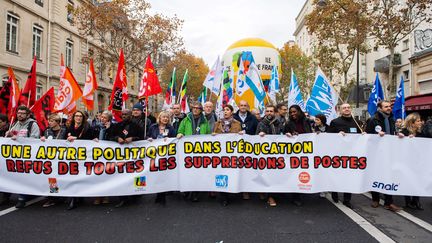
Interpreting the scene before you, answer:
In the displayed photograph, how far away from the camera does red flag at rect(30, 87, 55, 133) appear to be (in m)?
6.54

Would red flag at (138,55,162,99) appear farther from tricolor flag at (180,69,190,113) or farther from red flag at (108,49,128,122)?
tricolor flag at (180,69,190,113)

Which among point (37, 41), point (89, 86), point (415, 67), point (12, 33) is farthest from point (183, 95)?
point (415, 67)

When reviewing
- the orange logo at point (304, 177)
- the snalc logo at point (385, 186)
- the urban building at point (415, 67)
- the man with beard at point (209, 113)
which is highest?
the urban building at point (415, 67)

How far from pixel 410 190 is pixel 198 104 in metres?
3.90

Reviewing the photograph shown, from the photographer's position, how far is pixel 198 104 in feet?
20.1

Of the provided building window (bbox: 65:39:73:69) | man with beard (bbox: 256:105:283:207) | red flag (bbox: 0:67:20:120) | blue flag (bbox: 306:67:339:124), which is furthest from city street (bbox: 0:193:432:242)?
building window (bbox: 65:39:73:69)

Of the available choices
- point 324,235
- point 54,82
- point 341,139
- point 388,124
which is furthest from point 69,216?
point 54,82

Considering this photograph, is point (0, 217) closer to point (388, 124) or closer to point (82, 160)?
point (82, 160)

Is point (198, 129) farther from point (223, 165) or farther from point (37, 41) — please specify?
point (37, 41)

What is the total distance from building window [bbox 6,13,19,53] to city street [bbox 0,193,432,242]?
1733cm

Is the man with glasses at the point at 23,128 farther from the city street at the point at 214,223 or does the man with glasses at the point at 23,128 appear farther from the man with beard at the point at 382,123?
the man with beard at the point at 382,123

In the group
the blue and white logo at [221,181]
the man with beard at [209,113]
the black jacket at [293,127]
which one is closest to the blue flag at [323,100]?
the black jacket at [293,127]

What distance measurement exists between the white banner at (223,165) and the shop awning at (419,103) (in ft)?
49.0

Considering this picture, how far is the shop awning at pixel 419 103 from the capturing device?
17.7m
